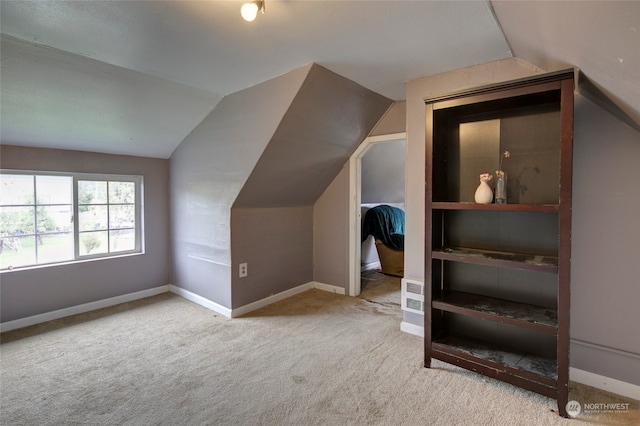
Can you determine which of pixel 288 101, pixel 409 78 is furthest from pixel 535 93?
pixel 288 101

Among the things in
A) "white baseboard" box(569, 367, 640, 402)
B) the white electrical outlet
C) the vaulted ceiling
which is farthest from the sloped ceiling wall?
"white baseboard" box(569, 367, 640, 402)

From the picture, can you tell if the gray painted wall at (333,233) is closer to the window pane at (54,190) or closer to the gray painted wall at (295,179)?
the gray painted wall at (295,179)

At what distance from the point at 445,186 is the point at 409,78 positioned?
93 centimetres

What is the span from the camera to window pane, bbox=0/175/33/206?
2822mm

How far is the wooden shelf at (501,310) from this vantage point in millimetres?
1793

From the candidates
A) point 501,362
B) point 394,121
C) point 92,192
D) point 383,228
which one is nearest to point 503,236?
point 501,362

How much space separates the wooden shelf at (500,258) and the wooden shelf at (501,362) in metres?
0.59

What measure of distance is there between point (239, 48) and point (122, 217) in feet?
8.43

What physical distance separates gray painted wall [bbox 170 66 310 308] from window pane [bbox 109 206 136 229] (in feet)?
1.39

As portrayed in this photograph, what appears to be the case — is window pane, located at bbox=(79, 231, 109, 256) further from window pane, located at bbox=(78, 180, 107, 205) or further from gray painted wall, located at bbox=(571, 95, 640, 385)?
gray painted wall, located at bbox=(571, 95, 640, 385)

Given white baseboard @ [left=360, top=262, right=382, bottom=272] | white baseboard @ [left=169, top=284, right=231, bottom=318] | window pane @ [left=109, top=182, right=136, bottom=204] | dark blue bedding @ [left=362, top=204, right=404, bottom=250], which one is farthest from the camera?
white baseboard @ [left=360, top=262, right=382, bottom=272]

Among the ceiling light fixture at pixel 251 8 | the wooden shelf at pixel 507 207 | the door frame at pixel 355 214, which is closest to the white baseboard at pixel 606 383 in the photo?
the wooden shelf at pixel 507 207

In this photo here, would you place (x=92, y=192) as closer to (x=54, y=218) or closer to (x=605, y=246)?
(x=54, y=218)

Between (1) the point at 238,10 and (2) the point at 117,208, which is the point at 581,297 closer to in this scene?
(1) the point at 238,10
